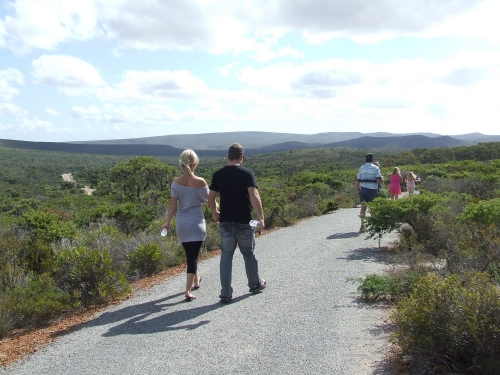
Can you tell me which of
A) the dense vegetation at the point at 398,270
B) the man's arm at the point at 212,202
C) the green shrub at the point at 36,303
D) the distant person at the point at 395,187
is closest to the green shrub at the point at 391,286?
the dense vegetation at the point at 398,270

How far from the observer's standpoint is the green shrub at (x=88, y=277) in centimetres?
620

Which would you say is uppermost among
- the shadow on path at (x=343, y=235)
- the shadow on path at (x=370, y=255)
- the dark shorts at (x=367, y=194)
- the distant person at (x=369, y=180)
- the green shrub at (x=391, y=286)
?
the distant person at (x=369, y=180)

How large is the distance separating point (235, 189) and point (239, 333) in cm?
169

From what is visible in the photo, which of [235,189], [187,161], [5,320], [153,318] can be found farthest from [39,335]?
[235,189]

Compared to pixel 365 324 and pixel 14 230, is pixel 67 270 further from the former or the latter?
pixel 365 324

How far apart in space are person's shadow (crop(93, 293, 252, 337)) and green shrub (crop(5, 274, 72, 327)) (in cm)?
65

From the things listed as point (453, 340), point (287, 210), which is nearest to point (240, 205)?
point (453, 340)

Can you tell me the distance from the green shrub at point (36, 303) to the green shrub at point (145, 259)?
1.64 metres

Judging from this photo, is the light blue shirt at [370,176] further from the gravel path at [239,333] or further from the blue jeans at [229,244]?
the blue jeans at [229,244]

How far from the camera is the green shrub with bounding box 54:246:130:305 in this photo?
620 centimetres

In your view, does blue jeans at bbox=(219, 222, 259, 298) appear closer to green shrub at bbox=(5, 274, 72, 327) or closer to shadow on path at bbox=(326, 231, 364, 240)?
green shrub at bbox=(5, 274, 72, 327)

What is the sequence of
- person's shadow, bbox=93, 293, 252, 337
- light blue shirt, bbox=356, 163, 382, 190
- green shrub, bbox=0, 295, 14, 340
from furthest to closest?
light blue shirt, bbox=356, 163, 382, 190 < green shrub, bbox=0, 295, 14, 340 < person's shadow, bbox=93, 293, 252, 337

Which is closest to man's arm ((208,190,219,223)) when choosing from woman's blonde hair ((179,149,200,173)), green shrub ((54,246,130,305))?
woman's blonde hair ((179,149,200,173))

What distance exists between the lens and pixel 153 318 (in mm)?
5395
